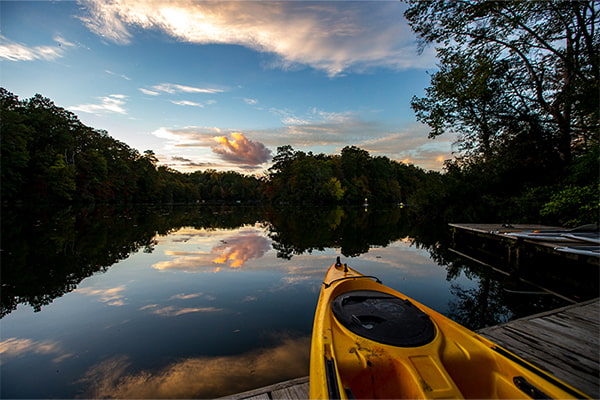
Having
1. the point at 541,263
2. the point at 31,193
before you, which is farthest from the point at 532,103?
the point at 31,193

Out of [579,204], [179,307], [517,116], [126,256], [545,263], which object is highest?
[517,116]

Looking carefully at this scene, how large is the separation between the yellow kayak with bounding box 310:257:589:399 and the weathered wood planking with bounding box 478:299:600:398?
1133 mm

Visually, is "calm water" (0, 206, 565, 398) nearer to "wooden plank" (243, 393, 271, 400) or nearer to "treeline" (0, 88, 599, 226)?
"wooden plank" (243, 393, 271, 400)

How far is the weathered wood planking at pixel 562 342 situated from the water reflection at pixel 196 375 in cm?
244

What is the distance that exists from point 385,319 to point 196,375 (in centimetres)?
210

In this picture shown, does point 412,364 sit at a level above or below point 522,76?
below

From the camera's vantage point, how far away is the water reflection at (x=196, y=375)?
8.34ft

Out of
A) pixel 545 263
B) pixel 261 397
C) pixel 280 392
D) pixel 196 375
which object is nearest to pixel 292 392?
pixel 280 392

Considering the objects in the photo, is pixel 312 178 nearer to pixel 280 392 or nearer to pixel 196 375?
pixel 196 375

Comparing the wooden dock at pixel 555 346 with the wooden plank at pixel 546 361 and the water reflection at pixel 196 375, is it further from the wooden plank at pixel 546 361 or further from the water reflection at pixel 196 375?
the water reflection at pixel 196 375

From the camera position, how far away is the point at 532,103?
11.6 metres

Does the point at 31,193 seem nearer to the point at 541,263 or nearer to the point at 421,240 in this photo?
the point at 421,240

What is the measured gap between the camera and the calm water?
2777 millimetres

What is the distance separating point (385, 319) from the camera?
250cm
